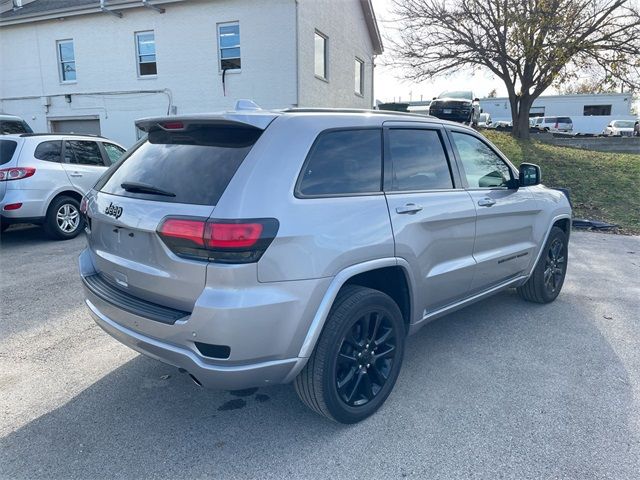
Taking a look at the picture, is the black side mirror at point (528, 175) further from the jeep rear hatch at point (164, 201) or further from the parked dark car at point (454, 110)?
the parked dark car at point (454, 110)

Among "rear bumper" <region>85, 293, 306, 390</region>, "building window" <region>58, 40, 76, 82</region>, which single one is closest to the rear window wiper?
"rear bumper" <region>85, 293, 306, 390</region>

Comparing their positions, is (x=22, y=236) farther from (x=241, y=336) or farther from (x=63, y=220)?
(x=241, y=336)

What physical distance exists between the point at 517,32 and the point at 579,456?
48.3ft

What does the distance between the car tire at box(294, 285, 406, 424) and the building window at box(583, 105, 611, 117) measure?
140 ft

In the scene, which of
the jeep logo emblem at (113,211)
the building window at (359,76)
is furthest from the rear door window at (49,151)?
the building window at (359,76)

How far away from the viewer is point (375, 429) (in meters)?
2.71

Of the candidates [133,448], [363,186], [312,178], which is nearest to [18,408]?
[133,448]

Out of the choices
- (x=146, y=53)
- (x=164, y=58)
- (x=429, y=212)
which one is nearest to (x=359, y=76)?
(x=164, y=58)

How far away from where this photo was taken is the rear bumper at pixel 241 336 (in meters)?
2.20

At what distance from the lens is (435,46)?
642 inches

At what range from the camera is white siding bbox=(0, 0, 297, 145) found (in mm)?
13492

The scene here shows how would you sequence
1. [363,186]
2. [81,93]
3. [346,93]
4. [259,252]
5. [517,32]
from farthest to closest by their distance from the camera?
[346,93] < [81,93] < [517,32] < [363,186] < [259,252]

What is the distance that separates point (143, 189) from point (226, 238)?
0.76 meters

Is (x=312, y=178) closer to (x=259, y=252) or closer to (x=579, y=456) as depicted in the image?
(x=259, y=252)
